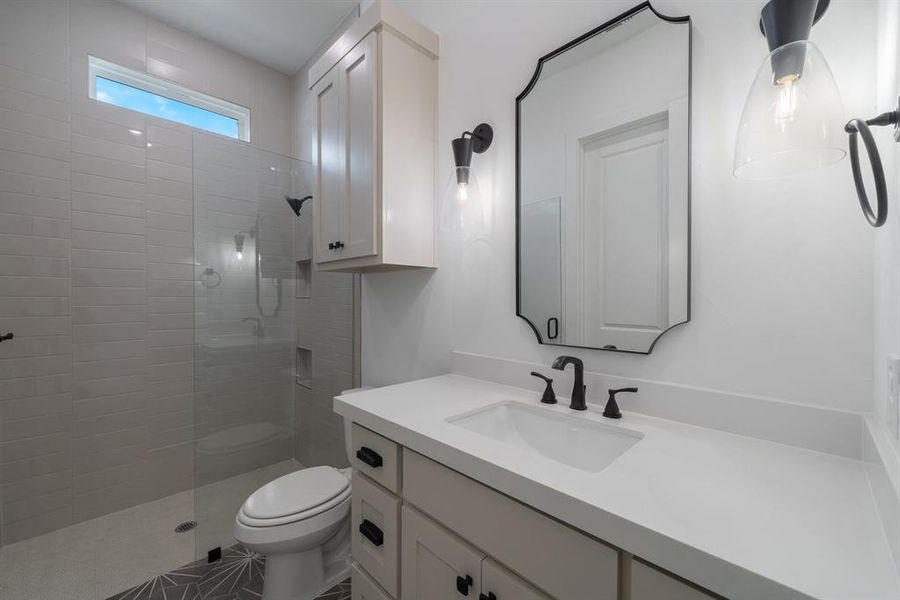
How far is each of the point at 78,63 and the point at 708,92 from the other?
304 centimetres

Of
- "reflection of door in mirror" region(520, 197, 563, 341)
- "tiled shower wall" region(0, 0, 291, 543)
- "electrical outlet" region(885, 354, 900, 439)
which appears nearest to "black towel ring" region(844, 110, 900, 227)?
"electrical outlet" region(885, 354, 900, 439)

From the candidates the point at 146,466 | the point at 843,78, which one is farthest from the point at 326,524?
the point at 843,78

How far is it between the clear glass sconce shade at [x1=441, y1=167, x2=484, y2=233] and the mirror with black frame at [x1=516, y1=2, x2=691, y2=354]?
0.19 m

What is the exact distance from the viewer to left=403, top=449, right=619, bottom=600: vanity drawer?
579 millimetres

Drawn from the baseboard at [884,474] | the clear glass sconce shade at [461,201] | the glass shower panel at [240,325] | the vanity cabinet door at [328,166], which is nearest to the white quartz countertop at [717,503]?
the baseboard at [884,474]

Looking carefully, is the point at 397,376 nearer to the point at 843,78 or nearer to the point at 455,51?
the point at 455,51

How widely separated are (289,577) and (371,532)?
28.7 inches

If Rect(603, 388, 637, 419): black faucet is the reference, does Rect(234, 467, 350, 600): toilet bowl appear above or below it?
below

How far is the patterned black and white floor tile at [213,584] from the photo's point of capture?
1.53 meters

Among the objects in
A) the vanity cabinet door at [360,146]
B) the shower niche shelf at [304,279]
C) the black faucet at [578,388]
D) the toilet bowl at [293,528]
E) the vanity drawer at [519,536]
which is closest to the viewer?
the vanity drawer at [519,536]

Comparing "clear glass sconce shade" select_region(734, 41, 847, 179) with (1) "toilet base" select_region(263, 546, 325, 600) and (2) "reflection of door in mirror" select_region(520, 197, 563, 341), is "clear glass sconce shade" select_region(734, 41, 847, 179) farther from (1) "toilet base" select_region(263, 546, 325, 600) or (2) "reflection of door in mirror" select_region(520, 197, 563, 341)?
(1) "toilet base" select_region(263, 546, 325, 600)

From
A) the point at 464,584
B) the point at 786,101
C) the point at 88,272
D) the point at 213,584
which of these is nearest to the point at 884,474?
the point at 786,101

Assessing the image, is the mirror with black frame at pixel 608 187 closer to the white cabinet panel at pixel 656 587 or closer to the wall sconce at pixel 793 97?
the wall sconce at pixel 793 97

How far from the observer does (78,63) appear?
2020 mm
